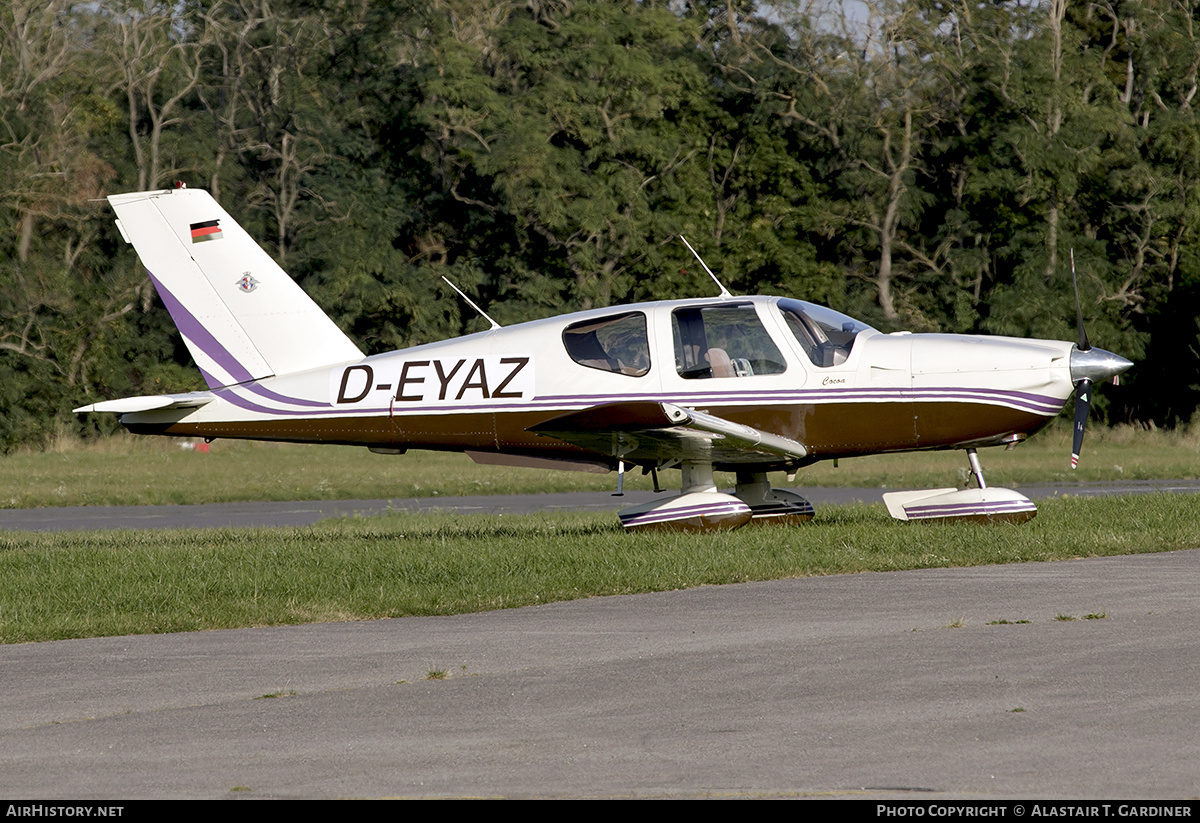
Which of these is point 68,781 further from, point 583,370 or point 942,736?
point 583,370

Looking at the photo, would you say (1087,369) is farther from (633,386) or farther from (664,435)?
(633,386)

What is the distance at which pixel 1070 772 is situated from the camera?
4.82 meters

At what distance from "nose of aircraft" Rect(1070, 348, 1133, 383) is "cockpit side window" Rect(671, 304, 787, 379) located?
263 centimetres

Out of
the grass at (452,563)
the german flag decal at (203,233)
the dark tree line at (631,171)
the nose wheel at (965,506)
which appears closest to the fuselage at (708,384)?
the nose wheel at (965,506)

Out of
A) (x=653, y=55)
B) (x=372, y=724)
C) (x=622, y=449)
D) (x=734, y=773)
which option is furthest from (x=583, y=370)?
(x=653, y=55)

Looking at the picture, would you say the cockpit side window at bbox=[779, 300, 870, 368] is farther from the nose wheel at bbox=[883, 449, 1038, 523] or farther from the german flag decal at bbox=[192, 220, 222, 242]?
the german flag decal at bbox=[192, 220, 222, 242]

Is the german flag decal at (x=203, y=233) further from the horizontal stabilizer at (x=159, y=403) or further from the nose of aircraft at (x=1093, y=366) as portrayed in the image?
the nose of aircraft at (x=1093, y=366)

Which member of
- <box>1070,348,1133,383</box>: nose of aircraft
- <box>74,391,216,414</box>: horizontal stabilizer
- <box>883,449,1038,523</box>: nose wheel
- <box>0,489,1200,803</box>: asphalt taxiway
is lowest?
<box>883,449,1038,523</box>: nose wheel

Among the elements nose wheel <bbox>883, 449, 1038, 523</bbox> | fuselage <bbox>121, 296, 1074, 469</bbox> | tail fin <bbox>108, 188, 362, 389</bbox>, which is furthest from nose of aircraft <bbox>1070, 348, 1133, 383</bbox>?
tail fin <bbox>108, 188, 362, 389</bbox>

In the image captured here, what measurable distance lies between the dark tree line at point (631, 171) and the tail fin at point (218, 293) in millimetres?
22657

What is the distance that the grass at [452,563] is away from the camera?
9516 millimetres

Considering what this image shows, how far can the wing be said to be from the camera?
11953 mm

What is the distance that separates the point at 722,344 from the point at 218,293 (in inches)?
202

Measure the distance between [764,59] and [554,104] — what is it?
22.8ft
